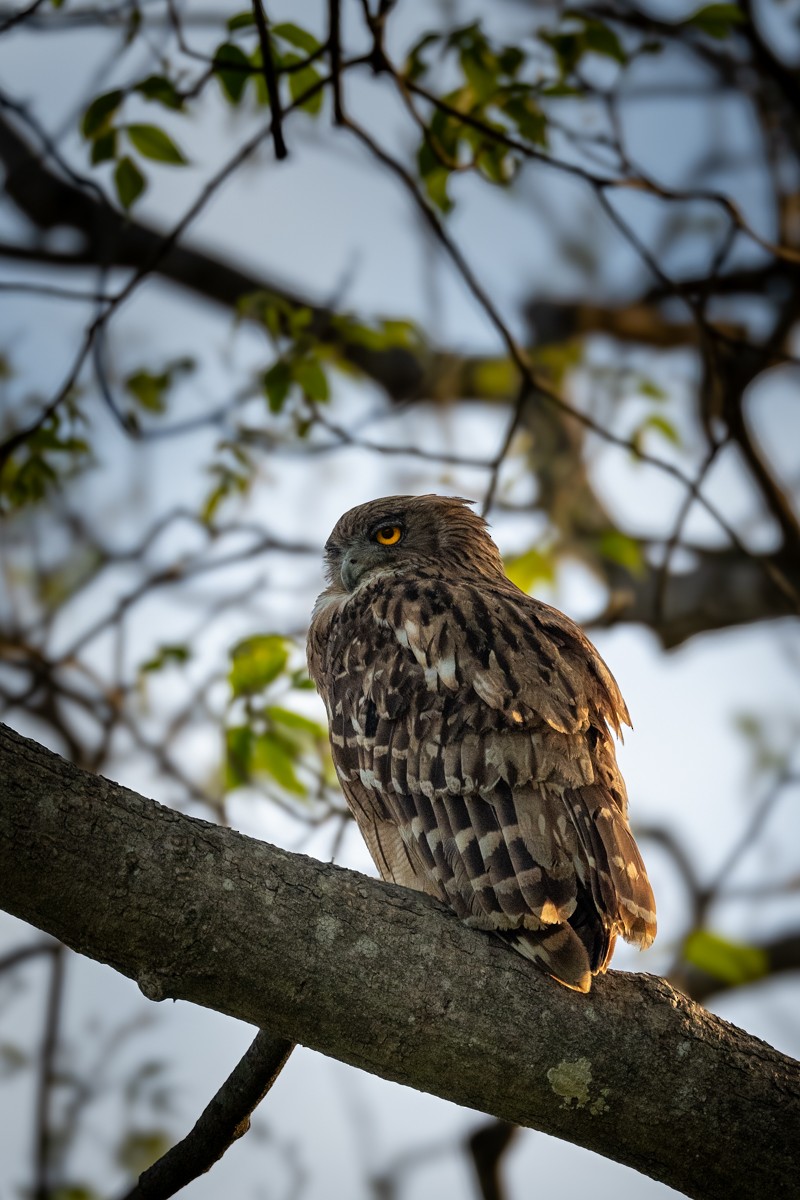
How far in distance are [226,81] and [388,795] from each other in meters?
2.17

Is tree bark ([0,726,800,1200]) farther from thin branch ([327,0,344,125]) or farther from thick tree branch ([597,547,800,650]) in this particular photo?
thick tree branch ([597,547,800,650])

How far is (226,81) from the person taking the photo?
3.61 meters

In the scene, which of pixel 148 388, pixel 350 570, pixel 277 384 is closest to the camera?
pixel 277 384

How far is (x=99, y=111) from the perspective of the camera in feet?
11.1

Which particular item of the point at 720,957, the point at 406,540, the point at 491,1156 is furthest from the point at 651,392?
the point at 491,1156

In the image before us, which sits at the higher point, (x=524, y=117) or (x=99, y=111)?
(x=524, y=117)

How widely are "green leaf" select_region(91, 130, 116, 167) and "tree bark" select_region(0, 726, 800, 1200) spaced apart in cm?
198

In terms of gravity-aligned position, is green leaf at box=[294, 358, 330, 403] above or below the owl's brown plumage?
above

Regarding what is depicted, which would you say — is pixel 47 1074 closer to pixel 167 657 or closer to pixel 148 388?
pixel 167 657

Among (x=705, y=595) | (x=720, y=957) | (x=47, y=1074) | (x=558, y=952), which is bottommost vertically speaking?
(x=558, y=952)

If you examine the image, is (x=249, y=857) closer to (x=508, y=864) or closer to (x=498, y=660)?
(x=508, y=864)

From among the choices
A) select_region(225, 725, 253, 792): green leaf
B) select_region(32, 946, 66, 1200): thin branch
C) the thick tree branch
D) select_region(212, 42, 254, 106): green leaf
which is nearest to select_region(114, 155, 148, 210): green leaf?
select_region(212, 42, 254, 106): green leaf

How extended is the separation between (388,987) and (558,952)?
0.44 meters

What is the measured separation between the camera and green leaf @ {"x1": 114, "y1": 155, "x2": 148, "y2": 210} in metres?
3.55
